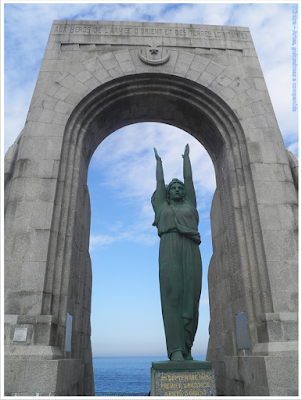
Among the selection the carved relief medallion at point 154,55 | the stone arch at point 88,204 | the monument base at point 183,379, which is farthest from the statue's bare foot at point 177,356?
the carved relief medallion at point 154,55

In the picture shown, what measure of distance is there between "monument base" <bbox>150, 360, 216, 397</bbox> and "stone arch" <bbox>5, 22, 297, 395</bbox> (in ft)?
4.57

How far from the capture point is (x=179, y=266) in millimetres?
6855

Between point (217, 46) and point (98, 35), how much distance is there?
4.43m

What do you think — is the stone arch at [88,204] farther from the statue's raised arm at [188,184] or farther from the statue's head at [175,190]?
the statue's head at [175,190]

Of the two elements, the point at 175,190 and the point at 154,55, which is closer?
the point at 175,190

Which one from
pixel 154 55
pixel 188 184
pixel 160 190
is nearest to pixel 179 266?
pixel 160 190

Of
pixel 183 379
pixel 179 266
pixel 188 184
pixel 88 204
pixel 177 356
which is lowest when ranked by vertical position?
pixel 183 379

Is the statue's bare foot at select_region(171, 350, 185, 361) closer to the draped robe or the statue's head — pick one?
the draped robe

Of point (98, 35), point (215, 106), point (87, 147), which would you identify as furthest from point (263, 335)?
point (98, 35)

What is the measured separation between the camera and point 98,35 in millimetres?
10930

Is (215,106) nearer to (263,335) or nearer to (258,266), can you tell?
(258,266)

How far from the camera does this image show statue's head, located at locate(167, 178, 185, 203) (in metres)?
7.79

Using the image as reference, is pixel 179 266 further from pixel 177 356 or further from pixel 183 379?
pixel 183 379

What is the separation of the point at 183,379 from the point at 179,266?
2241 mm
